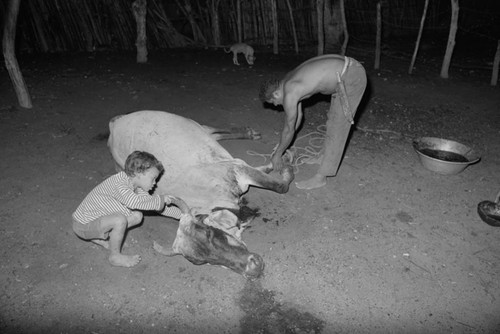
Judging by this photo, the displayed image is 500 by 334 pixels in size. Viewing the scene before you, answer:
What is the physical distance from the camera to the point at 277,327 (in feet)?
8.19

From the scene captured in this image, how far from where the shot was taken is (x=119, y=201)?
2.80 m

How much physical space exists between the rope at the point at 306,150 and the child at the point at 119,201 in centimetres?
187

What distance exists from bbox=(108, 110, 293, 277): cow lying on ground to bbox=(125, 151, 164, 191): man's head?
50cm

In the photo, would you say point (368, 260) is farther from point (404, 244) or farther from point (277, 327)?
point (277, 327)

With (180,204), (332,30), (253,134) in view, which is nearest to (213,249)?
(180,204)

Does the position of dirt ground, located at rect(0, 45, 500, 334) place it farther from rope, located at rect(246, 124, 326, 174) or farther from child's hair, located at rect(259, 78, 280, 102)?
child's hair, located at rect(259, 78, 280, 102)

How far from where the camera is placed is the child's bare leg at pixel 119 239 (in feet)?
9.00

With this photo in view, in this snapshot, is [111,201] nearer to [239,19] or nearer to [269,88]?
[269,88]

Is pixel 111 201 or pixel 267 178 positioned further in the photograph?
pixel 267 178

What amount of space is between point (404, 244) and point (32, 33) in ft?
34.8

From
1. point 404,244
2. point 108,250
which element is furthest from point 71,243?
point 404,244

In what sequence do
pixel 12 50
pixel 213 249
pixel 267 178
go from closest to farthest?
pixel 213 249 < pixel 267 178 < pixel 12 50

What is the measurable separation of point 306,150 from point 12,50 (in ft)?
16.1

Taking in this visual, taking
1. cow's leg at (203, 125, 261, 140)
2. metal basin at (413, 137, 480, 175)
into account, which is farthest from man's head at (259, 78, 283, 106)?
metal basin at (413, 137, 480, 175)
